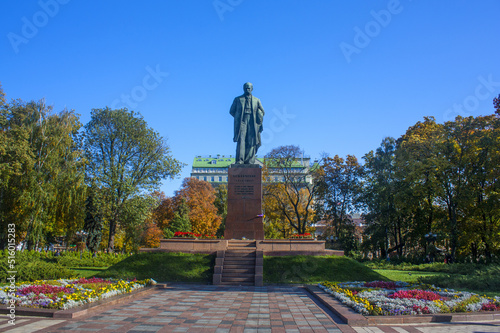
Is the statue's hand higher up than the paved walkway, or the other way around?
the statue's hand

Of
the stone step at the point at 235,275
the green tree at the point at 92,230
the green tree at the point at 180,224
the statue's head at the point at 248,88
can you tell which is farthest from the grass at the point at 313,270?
the green tree at the point at 92,230

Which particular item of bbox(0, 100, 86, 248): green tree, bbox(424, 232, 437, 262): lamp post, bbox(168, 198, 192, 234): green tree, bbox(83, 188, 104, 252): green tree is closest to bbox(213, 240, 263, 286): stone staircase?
bbox(0, 100, 86, 248): green tree

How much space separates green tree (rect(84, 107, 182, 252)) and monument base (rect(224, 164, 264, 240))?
13.9 meters

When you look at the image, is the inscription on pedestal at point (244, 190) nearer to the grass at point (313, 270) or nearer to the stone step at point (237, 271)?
the grass at point (313, 270)

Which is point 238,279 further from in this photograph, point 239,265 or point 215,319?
point 215,319

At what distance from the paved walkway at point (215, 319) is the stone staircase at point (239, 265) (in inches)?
146

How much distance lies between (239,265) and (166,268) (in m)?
A: 3.12

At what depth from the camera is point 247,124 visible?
20.3 m

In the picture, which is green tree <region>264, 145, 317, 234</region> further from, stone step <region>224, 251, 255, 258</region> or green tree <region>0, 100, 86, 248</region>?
stone step <region>224, 251, 255, 258</region>

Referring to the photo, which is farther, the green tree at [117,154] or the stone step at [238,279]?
the green tree at [117,154]

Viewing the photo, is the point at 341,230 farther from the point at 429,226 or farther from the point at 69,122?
the point at 69,122

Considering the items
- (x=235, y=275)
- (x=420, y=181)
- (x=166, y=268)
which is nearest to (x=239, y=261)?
(x=235, y=275)

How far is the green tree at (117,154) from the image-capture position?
95.8 ft

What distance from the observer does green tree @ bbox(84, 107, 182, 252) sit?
2919cm
